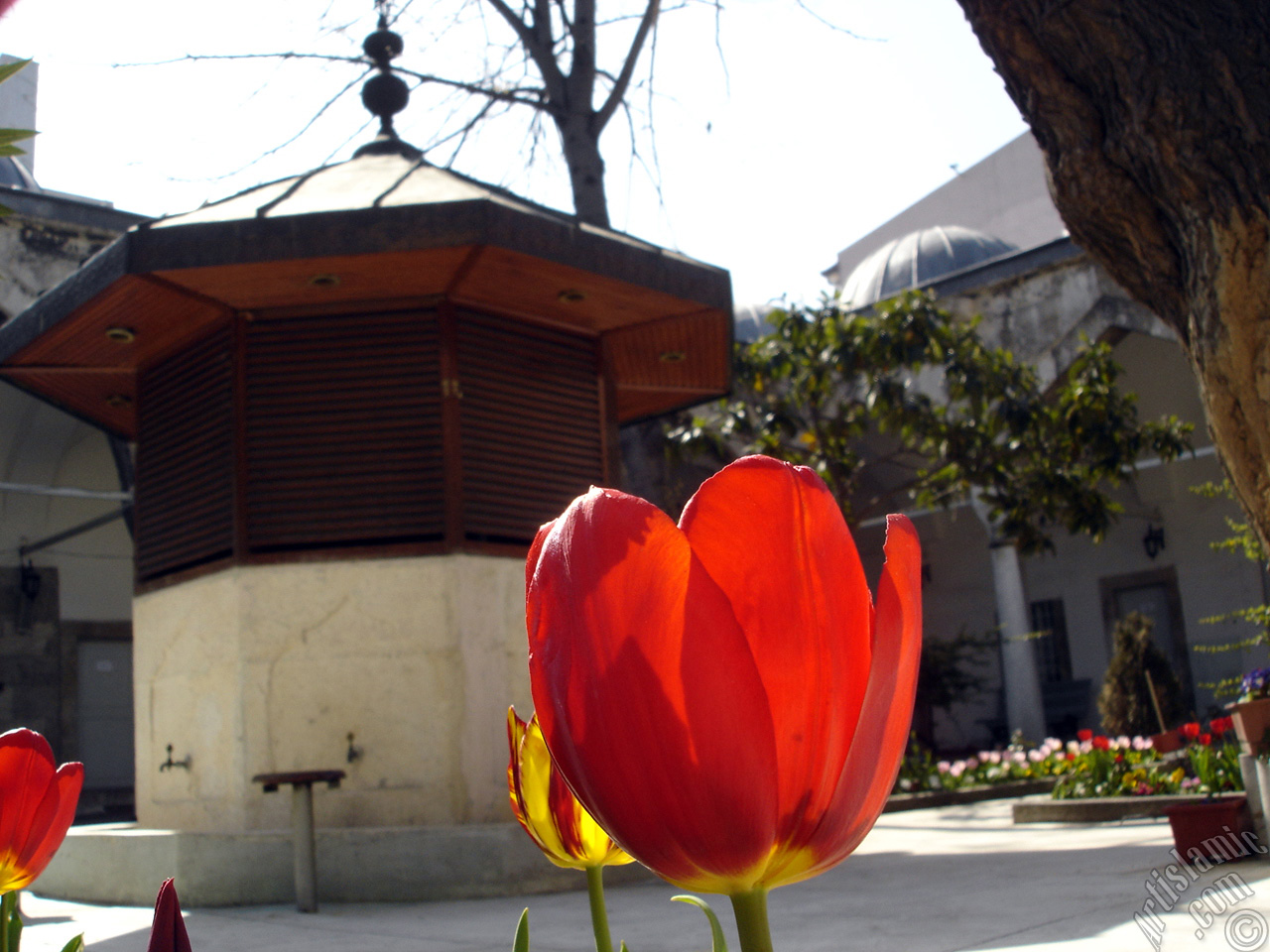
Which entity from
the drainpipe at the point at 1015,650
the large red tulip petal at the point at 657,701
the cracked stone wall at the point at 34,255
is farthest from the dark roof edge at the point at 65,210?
the large red tulip petal at the point at 657,701

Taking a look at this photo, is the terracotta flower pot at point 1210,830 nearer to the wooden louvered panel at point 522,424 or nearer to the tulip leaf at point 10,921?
the wooden louvered panel at point 522,424

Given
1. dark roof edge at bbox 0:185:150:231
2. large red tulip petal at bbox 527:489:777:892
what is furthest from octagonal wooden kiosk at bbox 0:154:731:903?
dark roof edge at bbox 0:185:150:231

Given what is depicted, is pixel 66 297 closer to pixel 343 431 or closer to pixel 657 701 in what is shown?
pixel 343 431

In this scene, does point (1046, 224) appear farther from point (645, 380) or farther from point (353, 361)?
point (353, 361)

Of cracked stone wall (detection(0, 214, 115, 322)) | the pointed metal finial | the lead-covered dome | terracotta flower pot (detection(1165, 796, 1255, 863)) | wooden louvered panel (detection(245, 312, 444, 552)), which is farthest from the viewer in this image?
the lead-covered dome

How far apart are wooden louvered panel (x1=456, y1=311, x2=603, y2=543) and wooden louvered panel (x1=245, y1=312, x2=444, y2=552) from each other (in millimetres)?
208

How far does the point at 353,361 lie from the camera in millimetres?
6316

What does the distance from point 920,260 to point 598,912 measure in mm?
22079

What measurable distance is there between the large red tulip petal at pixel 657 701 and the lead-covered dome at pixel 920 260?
833 inches

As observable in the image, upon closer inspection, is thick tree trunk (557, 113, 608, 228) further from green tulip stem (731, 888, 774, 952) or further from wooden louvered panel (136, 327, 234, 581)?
green tulip stem (731, 888, 774, 952)

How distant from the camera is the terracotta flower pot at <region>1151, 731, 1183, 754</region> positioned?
30.3ft

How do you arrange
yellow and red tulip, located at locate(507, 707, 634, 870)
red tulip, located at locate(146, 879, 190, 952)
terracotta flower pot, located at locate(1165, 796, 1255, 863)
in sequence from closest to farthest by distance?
1. red tulip, located at locate(146, 879, 190, 952)
2. yellow and red tulip, located at locate(507, 707, 634, 870)
3. terracotta flower pot, located at locate(1165, 796, 1255, 863)
